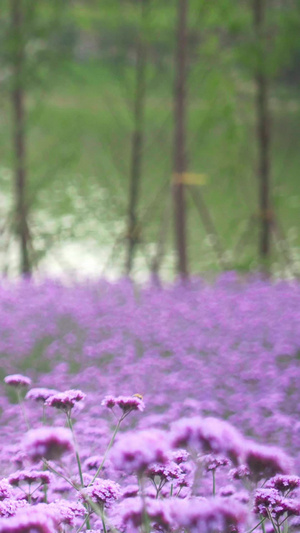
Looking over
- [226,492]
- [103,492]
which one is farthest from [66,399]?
[226,492]

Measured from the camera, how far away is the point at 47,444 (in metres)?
1.14

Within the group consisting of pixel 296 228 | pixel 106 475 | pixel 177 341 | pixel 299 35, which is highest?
pixel 299 35

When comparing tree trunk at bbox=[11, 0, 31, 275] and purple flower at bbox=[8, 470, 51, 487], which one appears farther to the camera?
tree trunk at bbox=[11, 0, 31, 275]

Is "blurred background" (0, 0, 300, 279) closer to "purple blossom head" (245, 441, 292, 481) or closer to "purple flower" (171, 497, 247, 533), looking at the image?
"purple blossom head" (245, 441, 292, 481)

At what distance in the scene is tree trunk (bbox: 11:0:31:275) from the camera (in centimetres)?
568

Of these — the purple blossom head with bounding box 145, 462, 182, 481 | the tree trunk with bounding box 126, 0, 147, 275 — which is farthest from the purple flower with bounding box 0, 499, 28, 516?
the tree trunk with bounding box 126, 0, 147, 275

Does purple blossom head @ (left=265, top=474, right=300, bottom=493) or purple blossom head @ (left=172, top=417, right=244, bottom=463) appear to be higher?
purple blossom head @ (left=172, top=417, right=244, bottom=463)

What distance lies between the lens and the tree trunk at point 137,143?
569cm

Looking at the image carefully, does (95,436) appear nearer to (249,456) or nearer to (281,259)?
(249,456)

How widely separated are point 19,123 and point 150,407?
3.68 metres

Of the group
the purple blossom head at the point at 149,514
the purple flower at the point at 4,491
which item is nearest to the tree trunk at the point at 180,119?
the purple flower at the point at 4,491

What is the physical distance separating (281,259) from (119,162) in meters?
1.51

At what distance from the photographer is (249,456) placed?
1.20 m

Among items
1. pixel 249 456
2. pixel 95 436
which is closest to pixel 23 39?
pixel 95 436
